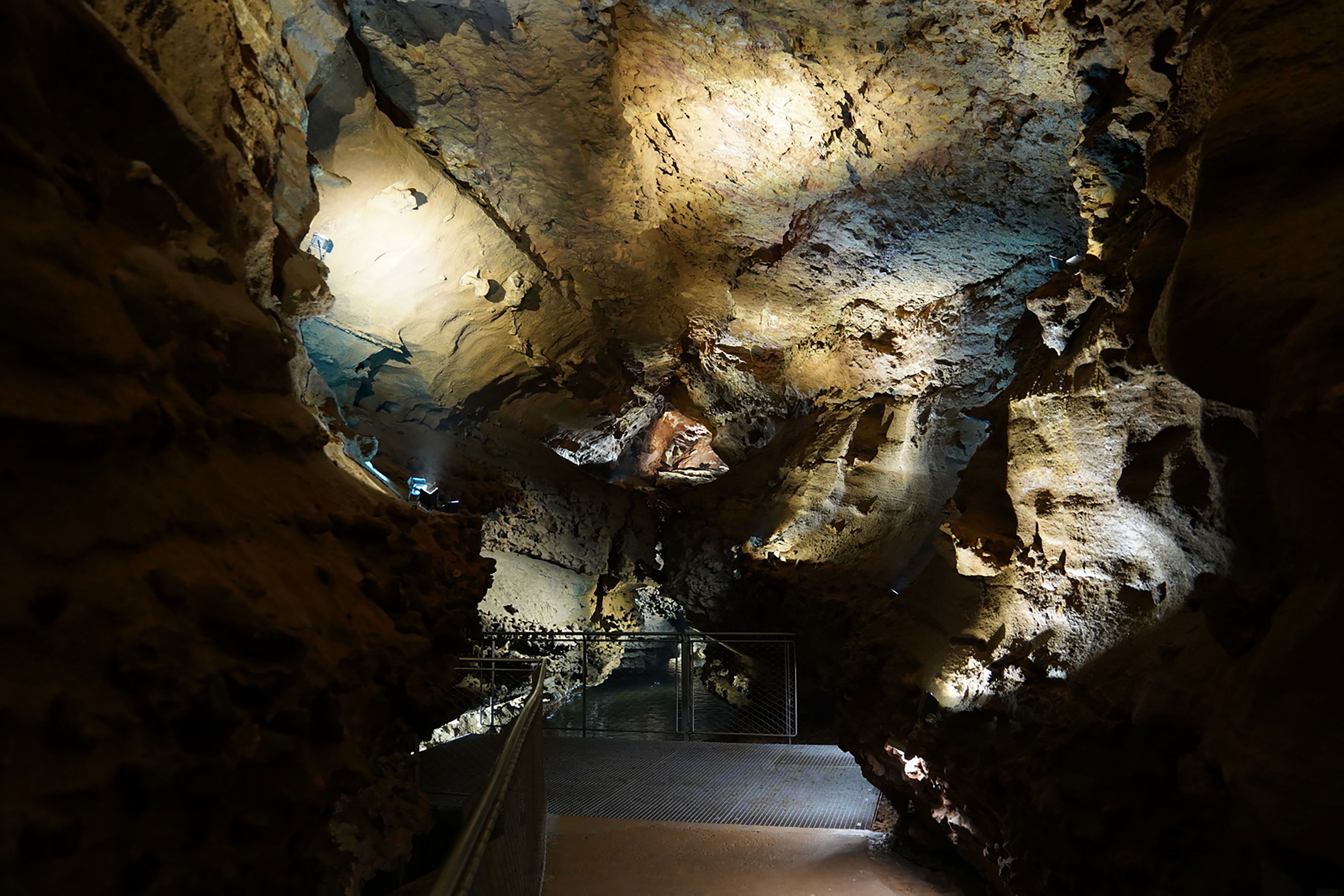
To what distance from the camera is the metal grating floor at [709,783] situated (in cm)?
629

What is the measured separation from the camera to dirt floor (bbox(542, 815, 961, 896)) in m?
5.00

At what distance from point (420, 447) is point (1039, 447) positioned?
755 centimetres

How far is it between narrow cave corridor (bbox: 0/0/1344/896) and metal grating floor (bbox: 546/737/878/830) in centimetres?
19

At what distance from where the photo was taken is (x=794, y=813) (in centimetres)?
637

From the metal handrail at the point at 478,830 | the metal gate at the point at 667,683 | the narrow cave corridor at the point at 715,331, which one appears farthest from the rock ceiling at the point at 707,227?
the metal handrail at the point at 478,830

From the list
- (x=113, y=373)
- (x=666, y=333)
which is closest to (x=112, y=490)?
(x=113, y=373)

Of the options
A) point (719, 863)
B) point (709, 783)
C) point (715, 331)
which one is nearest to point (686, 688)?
point (709, 783)

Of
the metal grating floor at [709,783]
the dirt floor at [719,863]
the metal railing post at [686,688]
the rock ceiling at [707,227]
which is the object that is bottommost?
the dirt floor at [719,863]

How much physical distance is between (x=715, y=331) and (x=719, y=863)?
6.75 m

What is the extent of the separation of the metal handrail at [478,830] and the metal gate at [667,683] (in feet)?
17.3

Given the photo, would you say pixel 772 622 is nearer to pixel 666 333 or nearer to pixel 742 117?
pixel 666 333

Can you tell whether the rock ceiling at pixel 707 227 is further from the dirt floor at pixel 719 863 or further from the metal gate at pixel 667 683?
the dirt floor at pixel 719 863

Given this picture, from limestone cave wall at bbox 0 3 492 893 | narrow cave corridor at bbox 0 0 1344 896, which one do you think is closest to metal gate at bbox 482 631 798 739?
narrow cave corridor at bbox 0 0 1344 896

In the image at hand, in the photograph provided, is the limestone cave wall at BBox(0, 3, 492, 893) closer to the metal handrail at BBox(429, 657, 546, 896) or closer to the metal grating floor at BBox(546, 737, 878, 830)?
the metal handrail at BBox(429, 657, 546, 896)
